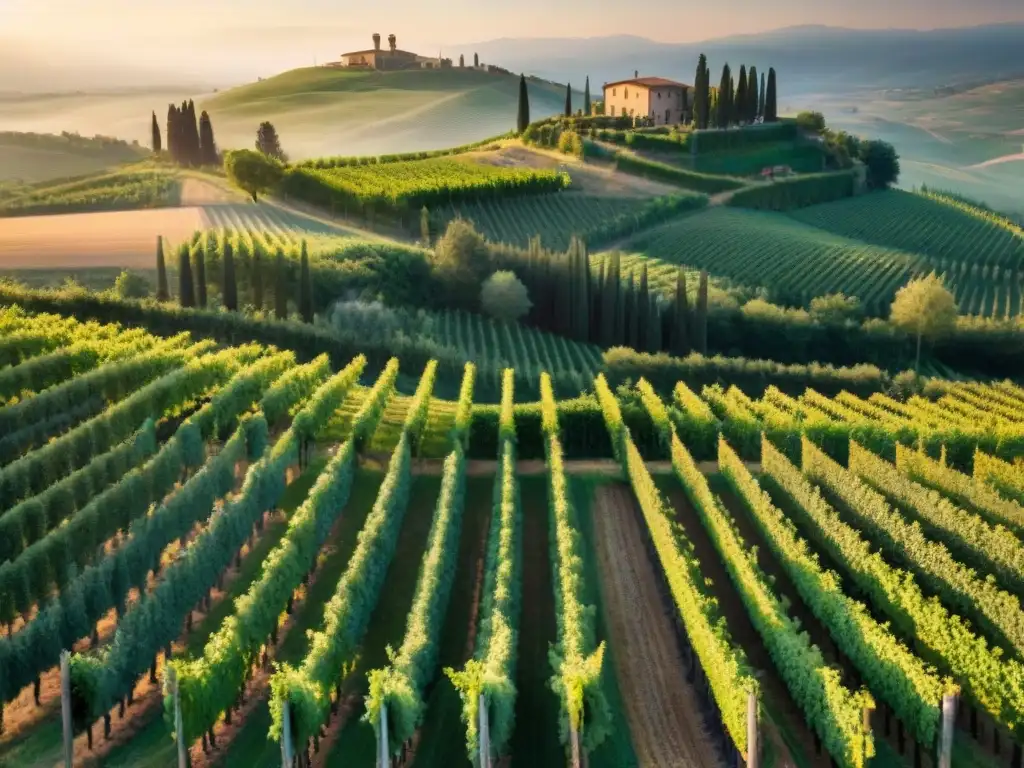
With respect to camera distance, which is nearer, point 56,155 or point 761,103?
point 56,155

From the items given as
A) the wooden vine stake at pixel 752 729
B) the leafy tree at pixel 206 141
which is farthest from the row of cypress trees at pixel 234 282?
the wooden vine stake at pixel 752 729

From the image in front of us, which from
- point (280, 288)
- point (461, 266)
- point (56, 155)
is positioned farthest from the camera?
point (56, 155)

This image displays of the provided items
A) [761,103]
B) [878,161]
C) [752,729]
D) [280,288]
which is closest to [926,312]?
[280,288]

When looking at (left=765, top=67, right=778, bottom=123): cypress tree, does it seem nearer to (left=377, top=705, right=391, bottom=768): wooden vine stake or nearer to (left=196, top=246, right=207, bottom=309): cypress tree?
(left=196, top=246, right=207, bottom=309): cypress tree

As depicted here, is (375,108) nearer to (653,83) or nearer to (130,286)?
(653,83)

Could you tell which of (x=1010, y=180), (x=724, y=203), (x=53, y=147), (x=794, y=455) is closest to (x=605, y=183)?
(x=724, y=203)

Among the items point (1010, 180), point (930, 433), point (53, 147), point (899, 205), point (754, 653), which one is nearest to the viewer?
point (754, 653)

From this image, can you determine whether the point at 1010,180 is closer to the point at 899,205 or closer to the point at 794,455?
the point at 899,205
